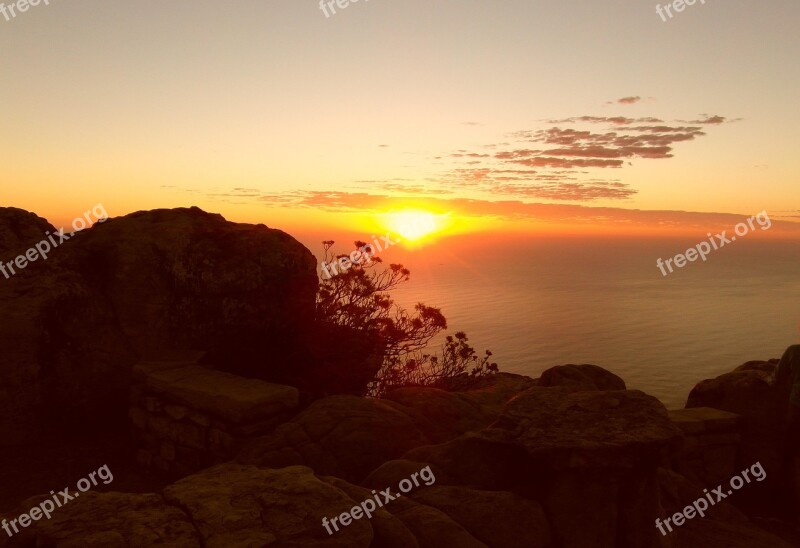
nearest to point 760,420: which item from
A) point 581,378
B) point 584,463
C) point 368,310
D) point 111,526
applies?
point 581,378

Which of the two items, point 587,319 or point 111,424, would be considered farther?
point 587,319

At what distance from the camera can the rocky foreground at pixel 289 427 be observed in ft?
15.9

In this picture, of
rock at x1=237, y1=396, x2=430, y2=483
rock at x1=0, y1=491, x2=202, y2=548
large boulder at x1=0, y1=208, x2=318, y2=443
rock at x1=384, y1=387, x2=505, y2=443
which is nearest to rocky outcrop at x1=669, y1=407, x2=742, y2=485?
rock at x1=384, y1=387, x2=505, y2=443

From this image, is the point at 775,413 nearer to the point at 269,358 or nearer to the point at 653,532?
the point at 653,532

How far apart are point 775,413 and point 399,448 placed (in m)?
7.58

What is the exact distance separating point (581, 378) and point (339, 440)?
6.11m

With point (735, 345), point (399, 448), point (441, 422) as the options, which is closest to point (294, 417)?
point (399, 448)

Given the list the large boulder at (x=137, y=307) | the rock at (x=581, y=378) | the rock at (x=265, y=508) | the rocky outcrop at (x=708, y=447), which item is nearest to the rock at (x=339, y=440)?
the rock at (x=265, y=508)

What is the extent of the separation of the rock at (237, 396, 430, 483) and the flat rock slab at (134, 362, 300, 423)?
38cm

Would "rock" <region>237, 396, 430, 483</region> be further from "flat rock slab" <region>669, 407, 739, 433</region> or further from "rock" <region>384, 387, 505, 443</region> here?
"flat rock slab" <region>669, 407, 739, 433</region>

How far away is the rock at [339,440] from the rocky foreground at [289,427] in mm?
28

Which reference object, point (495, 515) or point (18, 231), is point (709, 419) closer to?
point (495, 515)

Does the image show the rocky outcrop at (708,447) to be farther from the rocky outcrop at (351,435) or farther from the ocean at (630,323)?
the ocean at (630,323)

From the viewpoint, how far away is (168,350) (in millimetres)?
10523
